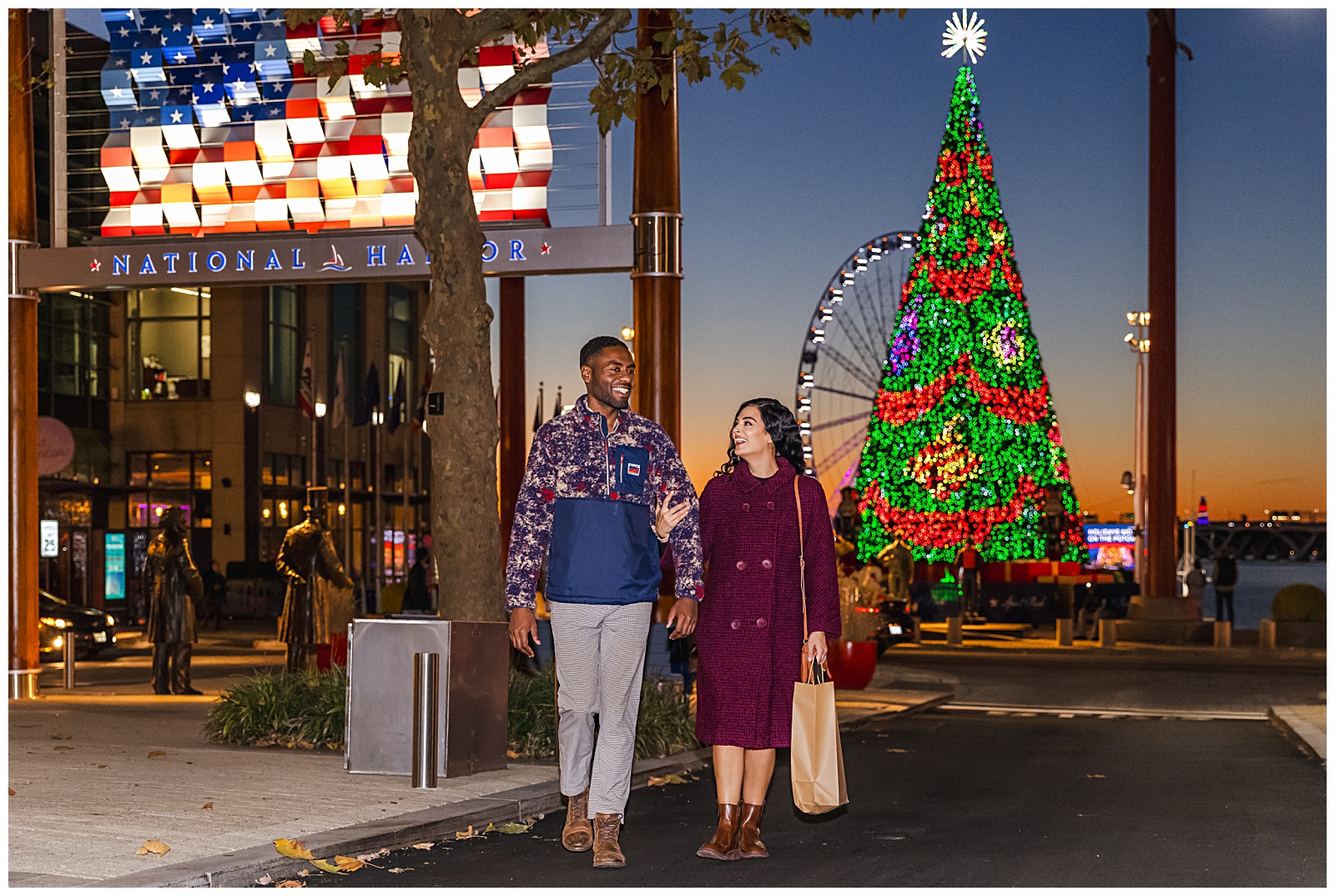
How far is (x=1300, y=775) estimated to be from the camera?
36.3 feet

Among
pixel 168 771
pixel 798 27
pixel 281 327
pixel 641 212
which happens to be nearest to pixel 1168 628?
pixel 641 212

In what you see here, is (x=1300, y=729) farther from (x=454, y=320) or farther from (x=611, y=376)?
(x=611, y=376)

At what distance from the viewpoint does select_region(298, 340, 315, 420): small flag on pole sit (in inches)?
1463

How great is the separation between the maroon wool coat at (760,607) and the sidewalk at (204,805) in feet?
5.40

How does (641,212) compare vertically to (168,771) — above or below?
above

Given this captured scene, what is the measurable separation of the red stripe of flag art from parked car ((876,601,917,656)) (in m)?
10.8

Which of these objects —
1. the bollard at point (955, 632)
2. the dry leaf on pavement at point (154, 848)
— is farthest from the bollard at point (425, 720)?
the bollard at point (955, 632)

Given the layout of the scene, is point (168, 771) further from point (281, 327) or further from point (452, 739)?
point (281, 327)

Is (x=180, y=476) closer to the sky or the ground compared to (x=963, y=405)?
closer to the ground

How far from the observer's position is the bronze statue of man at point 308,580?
698 inches

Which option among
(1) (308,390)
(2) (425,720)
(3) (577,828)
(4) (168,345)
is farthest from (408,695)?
(4) (168,345)

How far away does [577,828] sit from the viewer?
748 centimetres

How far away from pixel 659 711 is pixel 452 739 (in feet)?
7.81

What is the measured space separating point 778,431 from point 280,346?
45381 millimetres
